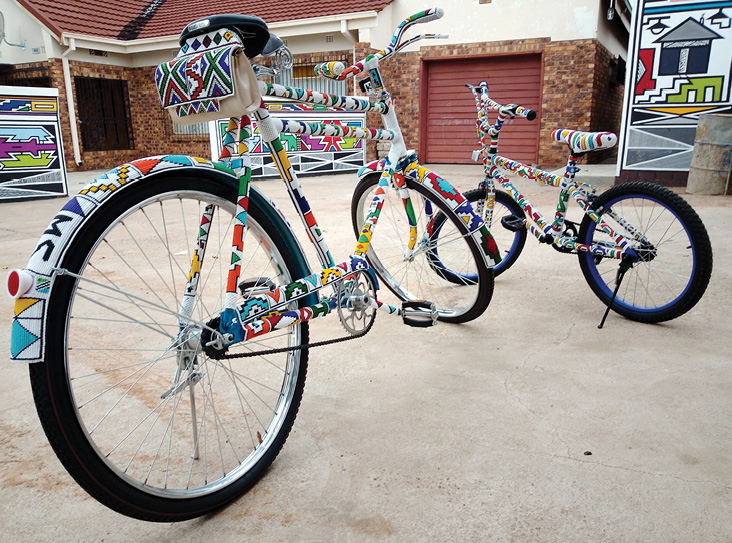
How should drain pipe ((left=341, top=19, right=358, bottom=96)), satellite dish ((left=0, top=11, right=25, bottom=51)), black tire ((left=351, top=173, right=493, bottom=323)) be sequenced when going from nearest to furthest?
1. black tire ((left=351, top=173, right=493, bottom=323))
2. drain pipe ((left=341, top=19, right=358, bottom=96))
3. satellite dish ((left=0, top=11, right=25, bottom=51))

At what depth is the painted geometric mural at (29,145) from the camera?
7.44 metres

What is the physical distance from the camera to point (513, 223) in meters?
3.22

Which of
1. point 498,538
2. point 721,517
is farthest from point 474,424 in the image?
point 721,517

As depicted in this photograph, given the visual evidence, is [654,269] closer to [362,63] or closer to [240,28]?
[362,63]

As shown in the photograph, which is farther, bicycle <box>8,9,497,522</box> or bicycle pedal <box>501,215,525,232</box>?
bicycle pedal <box>501,215,525,232</box>

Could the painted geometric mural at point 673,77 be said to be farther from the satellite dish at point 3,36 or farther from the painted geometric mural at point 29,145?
the satellite dish at point 3,36

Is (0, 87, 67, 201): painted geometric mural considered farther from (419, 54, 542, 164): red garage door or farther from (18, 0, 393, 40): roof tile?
(419, 54, 542, 164): red garage door

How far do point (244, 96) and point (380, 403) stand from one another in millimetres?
1234

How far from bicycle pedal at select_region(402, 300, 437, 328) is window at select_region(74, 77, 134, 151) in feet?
43.9

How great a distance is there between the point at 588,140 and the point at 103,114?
14.2 meters

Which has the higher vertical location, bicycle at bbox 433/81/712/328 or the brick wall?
the brick wall

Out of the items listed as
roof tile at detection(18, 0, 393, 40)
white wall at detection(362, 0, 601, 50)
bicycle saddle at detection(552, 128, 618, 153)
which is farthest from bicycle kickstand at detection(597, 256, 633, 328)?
roof tile at detection(18, 0, 393, 40)

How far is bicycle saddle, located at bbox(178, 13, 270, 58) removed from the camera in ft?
5.08

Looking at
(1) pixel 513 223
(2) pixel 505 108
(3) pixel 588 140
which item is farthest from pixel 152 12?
(3) pixel 588 140
